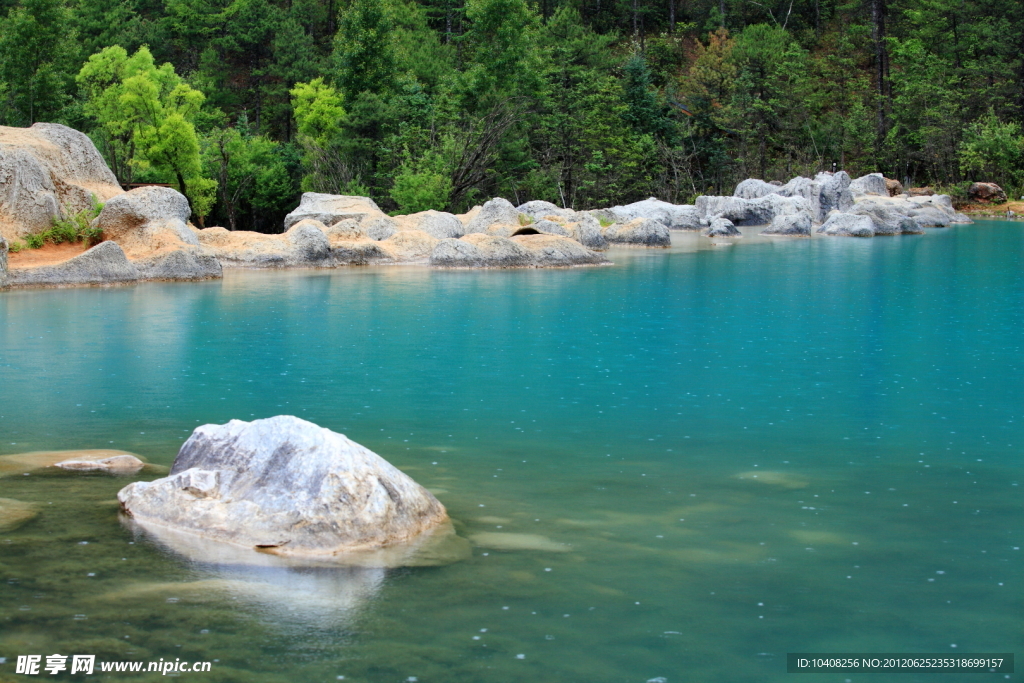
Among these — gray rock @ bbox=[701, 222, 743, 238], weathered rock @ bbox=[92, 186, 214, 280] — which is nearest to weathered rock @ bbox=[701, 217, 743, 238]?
gray rock @ bbox=[701, 222, 743, 238]

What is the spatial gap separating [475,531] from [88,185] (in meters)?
21.4

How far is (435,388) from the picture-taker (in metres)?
11.0

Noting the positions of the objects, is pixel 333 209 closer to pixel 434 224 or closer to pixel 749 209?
pixel 434 224

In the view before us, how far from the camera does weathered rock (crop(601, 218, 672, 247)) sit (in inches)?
1271

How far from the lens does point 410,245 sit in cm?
2698

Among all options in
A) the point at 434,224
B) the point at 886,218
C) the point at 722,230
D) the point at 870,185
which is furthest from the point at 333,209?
the point at 870,185

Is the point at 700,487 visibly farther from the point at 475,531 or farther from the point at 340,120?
the point at 340,120

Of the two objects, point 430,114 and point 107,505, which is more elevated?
point 430,114

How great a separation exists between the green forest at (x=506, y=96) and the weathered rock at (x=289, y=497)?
2869 centimetres

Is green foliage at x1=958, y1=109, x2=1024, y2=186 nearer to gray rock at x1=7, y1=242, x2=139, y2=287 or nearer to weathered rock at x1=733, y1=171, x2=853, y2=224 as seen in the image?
weathered rock at x1=733, y1=171, x2=853, y2=224

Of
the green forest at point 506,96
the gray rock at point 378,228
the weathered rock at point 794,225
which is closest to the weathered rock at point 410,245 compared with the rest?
the gray rock at point 378,228

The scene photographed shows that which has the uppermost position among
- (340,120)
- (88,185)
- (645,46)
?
(645,46)

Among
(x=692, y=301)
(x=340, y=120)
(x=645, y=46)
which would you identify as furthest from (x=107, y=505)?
(x=645, y=46)

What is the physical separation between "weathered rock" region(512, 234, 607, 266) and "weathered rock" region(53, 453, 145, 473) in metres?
17.9
